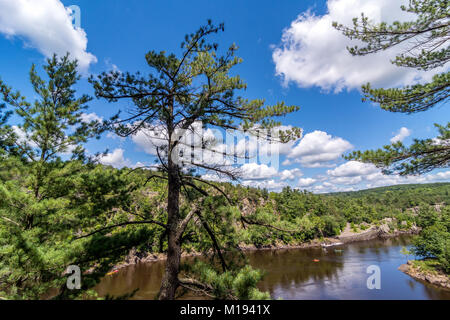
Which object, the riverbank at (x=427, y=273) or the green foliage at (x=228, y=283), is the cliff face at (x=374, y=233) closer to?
the riverbank at (x=427, y=273)

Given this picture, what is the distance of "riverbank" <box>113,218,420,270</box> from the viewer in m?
31.3

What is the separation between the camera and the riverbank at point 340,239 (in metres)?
31.3

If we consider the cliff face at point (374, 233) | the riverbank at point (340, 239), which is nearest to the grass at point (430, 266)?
the riverbank at point (340, 239)

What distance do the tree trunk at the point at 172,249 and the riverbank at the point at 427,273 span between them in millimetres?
30422

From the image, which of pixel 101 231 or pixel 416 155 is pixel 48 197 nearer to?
pixel 101 231

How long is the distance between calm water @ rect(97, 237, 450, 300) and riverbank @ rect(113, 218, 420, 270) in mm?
2019

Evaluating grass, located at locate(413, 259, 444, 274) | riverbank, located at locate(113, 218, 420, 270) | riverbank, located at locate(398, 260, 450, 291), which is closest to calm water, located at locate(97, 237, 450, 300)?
riverbank, located at locate(398, 260, 450, 291)

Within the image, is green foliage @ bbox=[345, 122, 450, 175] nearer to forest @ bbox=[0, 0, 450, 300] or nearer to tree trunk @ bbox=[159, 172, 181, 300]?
forest @ bbox=[0, 0, 450, 300]

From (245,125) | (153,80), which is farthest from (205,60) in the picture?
(245,125)

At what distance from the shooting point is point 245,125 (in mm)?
4254

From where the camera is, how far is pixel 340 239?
47.7 meters

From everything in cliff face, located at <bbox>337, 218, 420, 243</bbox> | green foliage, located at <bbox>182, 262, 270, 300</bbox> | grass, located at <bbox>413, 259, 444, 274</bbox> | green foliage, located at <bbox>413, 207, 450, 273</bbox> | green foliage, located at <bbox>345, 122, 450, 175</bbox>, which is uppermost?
green foliage, located at <bbox>345, 122, 450, 175</bbox>

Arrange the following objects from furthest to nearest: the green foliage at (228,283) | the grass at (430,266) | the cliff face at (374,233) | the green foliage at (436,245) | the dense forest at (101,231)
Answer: the cliff face at (374,233) → the grass at (430,266) → the green foliage at (436,245) → the dense forest at (101,231) → the green foliage at (228,283)

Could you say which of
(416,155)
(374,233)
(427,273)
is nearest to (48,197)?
(416,155)
